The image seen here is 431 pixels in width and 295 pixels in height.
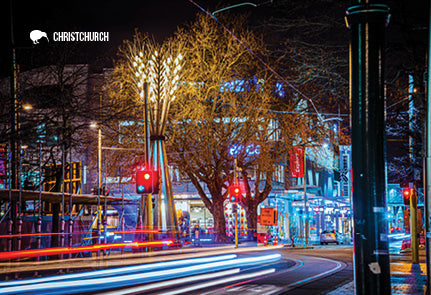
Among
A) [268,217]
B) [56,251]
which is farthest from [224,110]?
[56,251]

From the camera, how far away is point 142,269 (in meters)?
16.2

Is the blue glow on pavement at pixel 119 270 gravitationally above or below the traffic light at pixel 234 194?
below

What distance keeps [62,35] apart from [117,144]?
972 cm

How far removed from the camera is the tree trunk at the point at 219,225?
37.0 m

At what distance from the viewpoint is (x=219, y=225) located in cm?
3712

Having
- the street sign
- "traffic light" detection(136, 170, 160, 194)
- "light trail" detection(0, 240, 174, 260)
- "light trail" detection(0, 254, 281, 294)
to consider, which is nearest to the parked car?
the street sign

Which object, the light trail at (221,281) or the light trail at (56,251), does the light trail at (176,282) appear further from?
the light trail at (56,251)

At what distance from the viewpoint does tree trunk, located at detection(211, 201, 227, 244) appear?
37.0 m

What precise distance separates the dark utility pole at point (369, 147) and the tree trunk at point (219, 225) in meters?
33.0

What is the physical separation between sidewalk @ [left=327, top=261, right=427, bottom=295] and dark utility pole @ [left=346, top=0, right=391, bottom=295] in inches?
319

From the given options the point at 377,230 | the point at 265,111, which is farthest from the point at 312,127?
the point at 377,230

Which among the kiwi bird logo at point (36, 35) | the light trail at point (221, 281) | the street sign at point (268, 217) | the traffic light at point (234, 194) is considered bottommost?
the light trail at point (221, 281)

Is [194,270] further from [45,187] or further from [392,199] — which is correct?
[392,199]

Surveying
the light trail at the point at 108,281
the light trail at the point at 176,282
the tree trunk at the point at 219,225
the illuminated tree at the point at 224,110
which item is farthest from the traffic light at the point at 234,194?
the light trail at the point at 176,282
